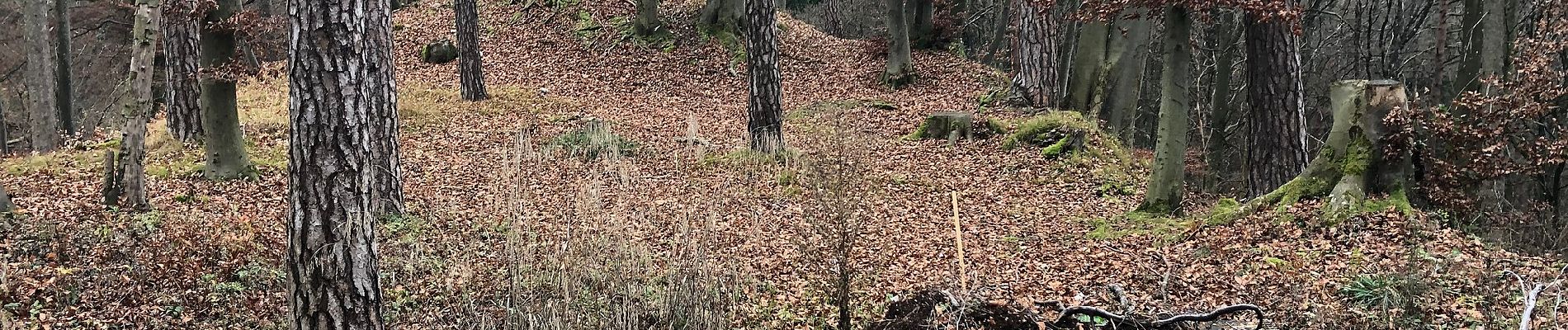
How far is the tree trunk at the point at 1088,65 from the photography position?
14008 mm

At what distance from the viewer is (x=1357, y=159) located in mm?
6594

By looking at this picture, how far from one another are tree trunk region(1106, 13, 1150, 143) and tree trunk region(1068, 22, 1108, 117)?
6.6 inches

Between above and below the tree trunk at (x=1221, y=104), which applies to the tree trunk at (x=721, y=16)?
above

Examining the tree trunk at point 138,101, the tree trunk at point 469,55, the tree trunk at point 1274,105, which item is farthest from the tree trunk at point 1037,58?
the tree trunk at point 138,101

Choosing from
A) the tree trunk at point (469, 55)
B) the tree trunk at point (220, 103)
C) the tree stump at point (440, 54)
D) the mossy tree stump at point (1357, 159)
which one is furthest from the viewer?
the tree stump at point (440, 54)

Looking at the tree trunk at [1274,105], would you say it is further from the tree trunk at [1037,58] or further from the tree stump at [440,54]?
the tree stump at [440,54]

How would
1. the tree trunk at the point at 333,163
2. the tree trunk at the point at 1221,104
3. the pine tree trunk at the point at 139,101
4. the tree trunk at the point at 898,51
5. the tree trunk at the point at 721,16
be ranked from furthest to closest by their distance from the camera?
1. the tree trunk at the point at 721,16
2. the tree trunk at the point at 898,51
3. the tree trunk at the point at 1221,104
4. the pine tree trunk at the point at 139,101
5. the tree trunk at the point at 333,163

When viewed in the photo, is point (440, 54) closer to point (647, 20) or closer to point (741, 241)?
point (647, 20)

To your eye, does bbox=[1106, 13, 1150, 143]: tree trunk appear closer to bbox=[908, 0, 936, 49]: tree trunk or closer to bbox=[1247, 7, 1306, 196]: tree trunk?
bbox=[1247, 7, 1306, 196]: tree trunk

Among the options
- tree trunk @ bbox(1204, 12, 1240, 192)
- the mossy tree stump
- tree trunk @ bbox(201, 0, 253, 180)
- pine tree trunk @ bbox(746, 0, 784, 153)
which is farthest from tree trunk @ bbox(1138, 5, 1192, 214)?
tree trunk @ bbox(201, 0, 253, 180)

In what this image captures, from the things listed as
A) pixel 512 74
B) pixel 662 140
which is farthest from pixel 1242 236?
pixel 512 74

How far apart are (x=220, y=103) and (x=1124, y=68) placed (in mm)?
12046

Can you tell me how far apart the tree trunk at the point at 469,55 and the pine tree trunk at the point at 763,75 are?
6363mm

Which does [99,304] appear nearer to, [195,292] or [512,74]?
[195,292]
